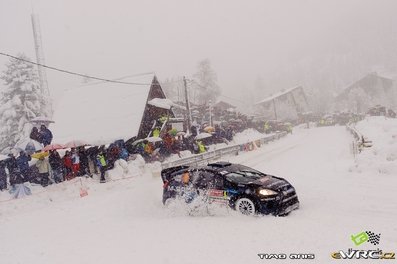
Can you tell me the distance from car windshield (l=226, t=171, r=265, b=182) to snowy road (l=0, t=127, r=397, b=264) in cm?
107

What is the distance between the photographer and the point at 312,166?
61.8 ft

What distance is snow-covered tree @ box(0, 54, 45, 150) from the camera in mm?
41125

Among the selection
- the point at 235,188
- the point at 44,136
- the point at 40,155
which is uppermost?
the point at 44,136

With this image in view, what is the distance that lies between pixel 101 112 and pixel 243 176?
23.2 metres

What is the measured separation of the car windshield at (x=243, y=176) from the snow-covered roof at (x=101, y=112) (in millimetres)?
17288

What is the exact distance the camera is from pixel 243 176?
470 inches

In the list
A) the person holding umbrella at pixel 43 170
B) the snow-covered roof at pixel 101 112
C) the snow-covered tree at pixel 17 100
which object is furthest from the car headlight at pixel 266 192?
the snow-covered tree at pixel 17 100

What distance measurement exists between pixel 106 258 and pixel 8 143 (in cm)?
3928

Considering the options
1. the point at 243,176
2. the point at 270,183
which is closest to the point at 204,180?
the point at 243,176

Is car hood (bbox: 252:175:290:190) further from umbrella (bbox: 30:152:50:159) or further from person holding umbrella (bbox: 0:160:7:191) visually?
person holding umbrella (bbox: 0:160:7:191)

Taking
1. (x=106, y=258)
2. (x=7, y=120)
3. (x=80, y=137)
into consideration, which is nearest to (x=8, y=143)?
(x=7, y=120)

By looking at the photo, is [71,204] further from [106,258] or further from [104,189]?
[106,258]

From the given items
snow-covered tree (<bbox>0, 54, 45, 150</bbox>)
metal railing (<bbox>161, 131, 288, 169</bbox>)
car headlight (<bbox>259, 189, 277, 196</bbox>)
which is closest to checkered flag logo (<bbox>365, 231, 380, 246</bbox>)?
car headlight (<bbox>259, 189, 277, 196</bbox>)

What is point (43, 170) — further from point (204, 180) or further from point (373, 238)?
point (373, 238)
